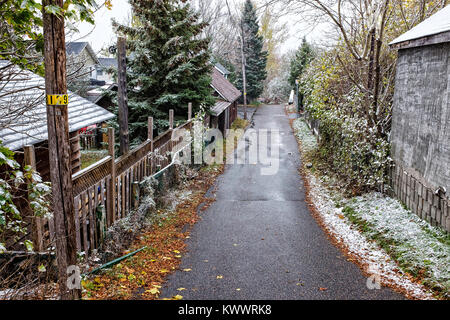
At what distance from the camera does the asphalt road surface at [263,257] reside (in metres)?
5.76

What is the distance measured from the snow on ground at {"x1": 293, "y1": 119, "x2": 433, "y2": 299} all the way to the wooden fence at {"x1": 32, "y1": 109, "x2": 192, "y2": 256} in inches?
192

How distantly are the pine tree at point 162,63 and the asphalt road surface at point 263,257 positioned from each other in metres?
4.86

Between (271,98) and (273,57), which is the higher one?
(273,57)

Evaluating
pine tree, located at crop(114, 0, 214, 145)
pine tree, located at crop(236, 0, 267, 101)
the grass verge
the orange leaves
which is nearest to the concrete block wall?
the grass verge

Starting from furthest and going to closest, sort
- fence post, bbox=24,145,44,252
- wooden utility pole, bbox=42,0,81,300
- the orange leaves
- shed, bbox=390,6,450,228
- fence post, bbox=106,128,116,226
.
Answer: fence post, bbox=106,128,116,226 < shed, bbox=390,6,450,228 < the orange leaves < fence post, bbox=24,145,44,252 < wooden utility pole, bbox=42,0,81,300

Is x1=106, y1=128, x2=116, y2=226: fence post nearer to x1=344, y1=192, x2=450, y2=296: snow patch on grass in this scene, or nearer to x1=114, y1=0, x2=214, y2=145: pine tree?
x1=344, y1=192, x2=450, y2=296: snow patch on grass

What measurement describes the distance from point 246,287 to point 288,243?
2.27m

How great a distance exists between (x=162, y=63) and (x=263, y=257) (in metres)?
9.89

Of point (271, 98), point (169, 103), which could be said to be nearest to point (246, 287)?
point (169, 103)

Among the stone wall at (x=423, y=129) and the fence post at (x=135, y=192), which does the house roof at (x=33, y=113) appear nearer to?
the fence post at (x=135, y=192)

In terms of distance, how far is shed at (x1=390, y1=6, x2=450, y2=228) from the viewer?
22.9 feet
